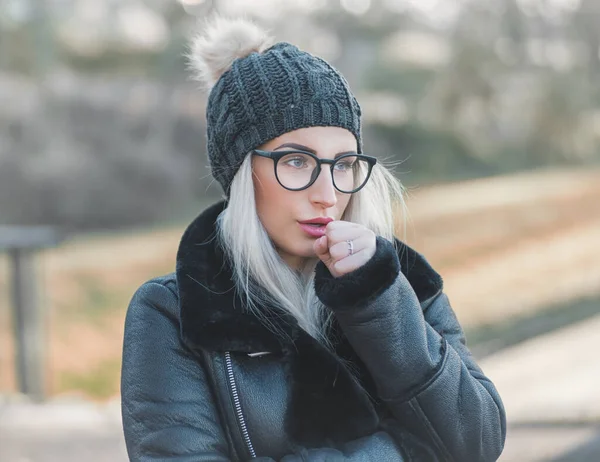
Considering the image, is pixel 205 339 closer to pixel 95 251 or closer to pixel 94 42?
pixel 95 251

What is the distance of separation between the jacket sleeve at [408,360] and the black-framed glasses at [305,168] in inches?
6.4

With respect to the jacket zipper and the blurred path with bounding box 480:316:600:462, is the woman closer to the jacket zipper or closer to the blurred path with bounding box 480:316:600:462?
the jacket zipper

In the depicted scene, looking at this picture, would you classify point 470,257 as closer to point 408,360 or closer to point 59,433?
point 59,433

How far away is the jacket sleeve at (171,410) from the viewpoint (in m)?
1.29

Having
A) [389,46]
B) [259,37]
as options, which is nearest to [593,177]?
[389,46]

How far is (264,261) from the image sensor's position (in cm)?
146

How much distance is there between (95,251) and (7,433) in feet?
11.1

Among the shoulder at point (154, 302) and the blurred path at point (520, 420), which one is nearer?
the shoulder at point (154, 302)

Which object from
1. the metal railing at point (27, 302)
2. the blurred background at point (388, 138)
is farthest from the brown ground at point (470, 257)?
the metal railing at point (27, 302)

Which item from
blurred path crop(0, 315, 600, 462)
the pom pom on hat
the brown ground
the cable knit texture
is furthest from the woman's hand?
the brown ground

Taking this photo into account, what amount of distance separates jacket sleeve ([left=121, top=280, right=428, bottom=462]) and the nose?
1.07 feet

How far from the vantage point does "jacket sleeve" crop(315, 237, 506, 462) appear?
1.29m

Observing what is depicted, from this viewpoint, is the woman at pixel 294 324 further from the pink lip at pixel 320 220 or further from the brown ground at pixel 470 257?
the brown ground at pixel 470 257

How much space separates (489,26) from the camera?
7.66m
